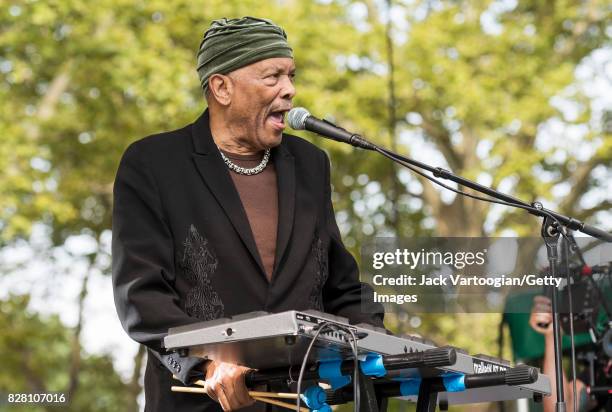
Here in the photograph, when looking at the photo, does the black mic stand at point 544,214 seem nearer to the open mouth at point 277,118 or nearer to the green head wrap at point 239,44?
the open mouth at point 277,118

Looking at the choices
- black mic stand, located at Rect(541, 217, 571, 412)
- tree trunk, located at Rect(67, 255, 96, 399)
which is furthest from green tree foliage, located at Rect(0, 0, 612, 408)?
black mic stand, located at Rect(541, 217, 571, 412)

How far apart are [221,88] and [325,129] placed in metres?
0.41

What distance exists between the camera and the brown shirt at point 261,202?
10.8 ft

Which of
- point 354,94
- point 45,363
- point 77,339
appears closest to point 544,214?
point 354,94

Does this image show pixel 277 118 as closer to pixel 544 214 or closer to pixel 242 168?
pixel 242 168

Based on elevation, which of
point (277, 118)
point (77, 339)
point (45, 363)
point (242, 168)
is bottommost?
point (242, 168)

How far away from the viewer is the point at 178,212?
129 inches

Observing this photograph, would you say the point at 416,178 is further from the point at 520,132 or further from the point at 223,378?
the point at 223,378

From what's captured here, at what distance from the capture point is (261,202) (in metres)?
3.38

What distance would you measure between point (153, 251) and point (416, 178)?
1481 cm

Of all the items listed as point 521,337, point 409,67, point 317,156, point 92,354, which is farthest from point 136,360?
point 317,156

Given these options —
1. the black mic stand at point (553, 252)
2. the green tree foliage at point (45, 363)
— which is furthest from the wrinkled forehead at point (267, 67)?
the green tree foliage at point (45, 363)

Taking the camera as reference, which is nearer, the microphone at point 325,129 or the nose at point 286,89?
the microphone at point 325,129

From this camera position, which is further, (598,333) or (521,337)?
(521,337)
